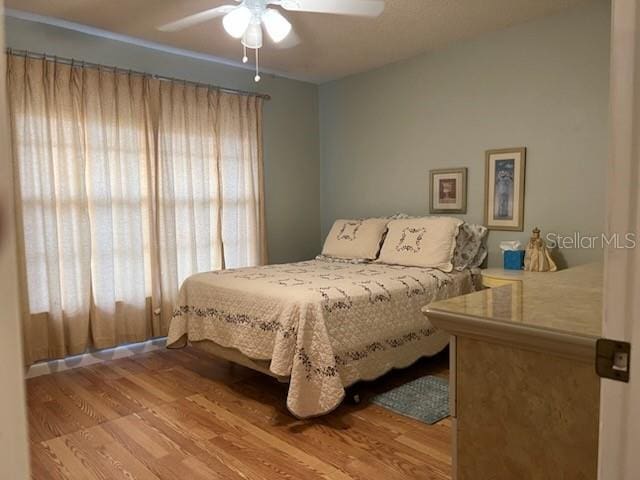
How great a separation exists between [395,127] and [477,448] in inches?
138

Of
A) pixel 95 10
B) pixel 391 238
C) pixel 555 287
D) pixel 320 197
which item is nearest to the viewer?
pixel 555 287

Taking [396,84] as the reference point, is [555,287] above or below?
below

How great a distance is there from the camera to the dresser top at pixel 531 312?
98 centimetres

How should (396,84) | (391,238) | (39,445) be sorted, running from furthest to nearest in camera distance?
(396,84)
(391,238)
(39,445)

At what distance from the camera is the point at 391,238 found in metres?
3.74

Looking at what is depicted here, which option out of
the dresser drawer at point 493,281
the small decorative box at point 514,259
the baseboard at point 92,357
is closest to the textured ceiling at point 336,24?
the small decorative box at point 514,259

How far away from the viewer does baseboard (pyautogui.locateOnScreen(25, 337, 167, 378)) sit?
10.7 feet

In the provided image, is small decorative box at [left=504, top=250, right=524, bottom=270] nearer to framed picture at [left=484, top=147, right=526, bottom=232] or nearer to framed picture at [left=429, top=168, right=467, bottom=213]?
framed picture at [left=484, top=147, right=526, bottom=232]

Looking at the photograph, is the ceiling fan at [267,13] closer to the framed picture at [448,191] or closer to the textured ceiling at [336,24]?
the textured ceiling at [336,24]

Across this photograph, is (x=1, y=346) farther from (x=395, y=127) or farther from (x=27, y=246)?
(x=395, y=127)

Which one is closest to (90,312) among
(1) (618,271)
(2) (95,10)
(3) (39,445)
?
(3) (39,445)

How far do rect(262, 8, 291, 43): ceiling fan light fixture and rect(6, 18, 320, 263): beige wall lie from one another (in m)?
1.49

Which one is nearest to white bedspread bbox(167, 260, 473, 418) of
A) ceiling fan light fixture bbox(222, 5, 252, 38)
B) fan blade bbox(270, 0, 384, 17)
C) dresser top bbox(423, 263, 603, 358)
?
dresser top bbox(423, 263, 603, 358)

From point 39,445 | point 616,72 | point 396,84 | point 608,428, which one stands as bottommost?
point 39,445
